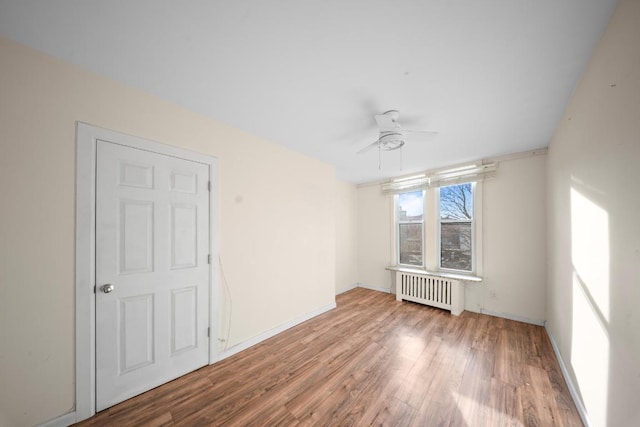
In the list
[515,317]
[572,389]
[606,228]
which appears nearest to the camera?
[606,228]

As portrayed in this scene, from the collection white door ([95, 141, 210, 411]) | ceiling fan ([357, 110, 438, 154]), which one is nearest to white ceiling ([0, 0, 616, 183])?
ceiling fan ([357, 110, 438, 154])

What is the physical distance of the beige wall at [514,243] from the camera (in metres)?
3.16

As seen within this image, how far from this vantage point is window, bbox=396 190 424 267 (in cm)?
448

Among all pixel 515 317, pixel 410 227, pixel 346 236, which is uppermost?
pixel 410 227

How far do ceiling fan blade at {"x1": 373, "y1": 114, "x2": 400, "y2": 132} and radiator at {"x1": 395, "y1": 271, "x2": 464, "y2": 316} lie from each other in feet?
9.27

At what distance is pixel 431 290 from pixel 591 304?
2.48m

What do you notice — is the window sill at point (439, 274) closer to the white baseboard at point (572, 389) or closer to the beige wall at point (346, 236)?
the beige wall at point (346, 236)

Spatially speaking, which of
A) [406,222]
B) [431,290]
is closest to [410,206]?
[406,222]

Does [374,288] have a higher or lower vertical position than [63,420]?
lower

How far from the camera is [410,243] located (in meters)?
4.64

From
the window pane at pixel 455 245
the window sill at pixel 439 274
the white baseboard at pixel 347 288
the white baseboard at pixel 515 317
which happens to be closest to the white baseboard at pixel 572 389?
the white baseboard at pixel 515 317

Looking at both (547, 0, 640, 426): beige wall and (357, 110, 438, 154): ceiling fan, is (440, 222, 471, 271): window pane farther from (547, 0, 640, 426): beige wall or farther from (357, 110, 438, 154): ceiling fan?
(357, 110, 438, 154): ceiling fan

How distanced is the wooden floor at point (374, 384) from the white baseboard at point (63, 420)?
0.27 feet

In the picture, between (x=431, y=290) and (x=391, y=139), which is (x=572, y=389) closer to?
(x=431, y=290)
